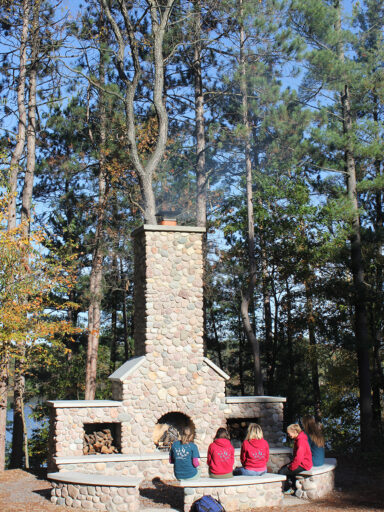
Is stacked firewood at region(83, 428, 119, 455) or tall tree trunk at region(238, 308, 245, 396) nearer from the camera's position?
stacked firewood at region(83, 428, 119, 455)

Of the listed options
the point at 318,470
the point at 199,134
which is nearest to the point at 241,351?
the point at 199,134

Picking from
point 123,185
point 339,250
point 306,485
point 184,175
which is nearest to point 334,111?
point 339,250

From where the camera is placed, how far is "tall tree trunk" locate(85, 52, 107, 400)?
14523mm

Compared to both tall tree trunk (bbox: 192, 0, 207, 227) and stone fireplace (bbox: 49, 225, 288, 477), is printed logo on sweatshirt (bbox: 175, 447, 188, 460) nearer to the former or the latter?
stone fireplace (bbox: 49, 225, 288, 477)

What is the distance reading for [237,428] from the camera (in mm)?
10078

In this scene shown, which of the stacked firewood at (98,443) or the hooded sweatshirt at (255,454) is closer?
the hooded sweatshirt at (255,454)

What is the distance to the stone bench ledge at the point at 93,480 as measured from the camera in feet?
23.4

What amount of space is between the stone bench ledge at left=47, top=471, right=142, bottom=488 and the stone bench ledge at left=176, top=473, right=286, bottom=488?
0.65 m

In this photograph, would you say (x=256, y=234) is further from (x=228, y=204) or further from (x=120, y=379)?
(x=120, y=379)

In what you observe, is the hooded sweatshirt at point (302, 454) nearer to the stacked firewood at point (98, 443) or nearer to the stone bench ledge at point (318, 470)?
the stone bench ledge at point (318, 470)

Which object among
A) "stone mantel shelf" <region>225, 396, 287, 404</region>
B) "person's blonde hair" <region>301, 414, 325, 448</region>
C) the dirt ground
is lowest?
the dirt ground

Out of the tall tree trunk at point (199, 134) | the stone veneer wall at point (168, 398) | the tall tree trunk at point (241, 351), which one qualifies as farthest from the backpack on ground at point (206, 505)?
the tall tree trunk at point (241, 351)

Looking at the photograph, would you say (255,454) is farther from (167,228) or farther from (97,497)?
(167,228)

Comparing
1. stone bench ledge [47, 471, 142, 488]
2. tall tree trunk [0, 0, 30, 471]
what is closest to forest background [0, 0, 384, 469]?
tall tree trunk [0, 0, 30, 471]
